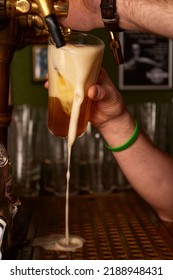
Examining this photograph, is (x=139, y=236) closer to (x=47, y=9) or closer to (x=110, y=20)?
(x=110, y=20)

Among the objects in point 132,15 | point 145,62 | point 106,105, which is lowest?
point 145,62

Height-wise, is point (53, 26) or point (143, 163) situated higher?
point (53, 26)

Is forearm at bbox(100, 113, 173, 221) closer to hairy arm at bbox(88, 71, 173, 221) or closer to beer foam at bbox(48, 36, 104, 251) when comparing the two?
hairy arm at bbox(88, 71, 173, 221)

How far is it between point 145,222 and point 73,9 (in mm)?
724

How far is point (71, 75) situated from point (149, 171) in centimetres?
57

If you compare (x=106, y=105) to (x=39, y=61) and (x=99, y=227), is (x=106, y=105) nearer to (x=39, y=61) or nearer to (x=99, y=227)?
(x=99, y=227)

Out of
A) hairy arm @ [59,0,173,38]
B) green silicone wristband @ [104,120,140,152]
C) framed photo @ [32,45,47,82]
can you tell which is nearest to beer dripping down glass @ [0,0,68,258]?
hairy arm @ [59,0,173,38]

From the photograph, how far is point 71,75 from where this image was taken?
1.15m

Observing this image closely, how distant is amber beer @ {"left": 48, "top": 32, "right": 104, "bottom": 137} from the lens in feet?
3.72

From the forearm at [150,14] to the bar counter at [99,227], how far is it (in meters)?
0.56

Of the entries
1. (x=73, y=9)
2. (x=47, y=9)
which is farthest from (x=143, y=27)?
(x=47, y=9)

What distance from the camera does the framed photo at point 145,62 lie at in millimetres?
2307

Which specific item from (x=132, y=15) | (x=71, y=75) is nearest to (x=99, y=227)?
(x=71, y=75)

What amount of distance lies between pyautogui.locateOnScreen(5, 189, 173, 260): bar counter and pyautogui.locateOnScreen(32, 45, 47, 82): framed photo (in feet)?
1.88
